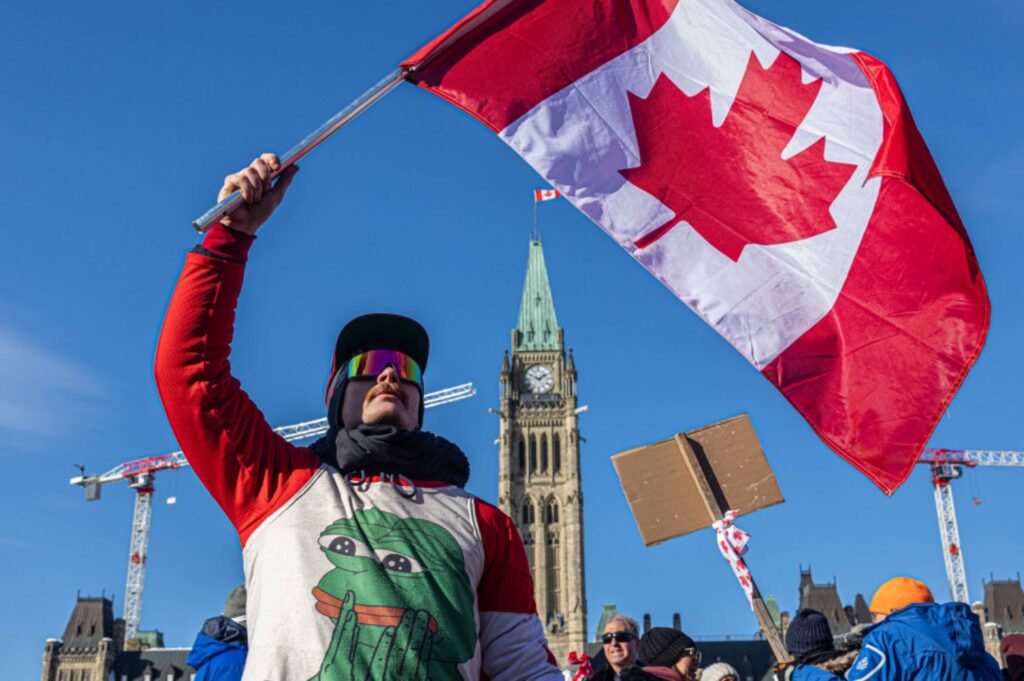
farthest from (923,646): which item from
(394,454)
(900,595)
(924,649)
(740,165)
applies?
(394,454)

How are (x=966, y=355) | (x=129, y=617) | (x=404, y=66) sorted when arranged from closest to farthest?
1. (x=404, y=66)
2. (x=966, y=355)
3. (x=129, y=617)

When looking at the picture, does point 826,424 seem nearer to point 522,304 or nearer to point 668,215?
point 668,215

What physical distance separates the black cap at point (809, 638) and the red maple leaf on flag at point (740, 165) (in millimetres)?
2142

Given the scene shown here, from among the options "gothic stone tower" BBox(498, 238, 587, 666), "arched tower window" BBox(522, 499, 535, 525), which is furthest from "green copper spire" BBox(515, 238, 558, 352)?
"arched tower window" BBox(522, 499, 535, 525)

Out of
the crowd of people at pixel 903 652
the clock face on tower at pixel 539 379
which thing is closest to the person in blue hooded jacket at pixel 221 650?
the crowd of people at pixel 903 652

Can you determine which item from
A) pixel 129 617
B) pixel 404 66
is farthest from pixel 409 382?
pixel 129 617

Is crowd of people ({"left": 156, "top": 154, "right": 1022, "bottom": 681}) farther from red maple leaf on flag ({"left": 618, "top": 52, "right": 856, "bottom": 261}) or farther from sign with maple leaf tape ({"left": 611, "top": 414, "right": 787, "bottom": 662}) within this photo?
sign with maple leaf tape ({"left": 611, "top": 414, "right": 787, "bottom": 662})

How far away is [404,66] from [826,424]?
2.70m

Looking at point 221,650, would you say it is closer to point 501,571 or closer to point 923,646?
point 501,571

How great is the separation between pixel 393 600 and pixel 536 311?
93.7 metres

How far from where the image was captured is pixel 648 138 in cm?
599

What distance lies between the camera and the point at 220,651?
5.47m

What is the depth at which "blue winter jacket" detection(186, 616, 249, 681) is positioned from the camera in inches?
211

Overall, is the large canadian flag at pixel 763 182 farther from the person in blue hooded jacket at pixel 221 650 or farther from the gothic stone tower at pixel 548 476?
the gothic stone tower at pixel 548 476
